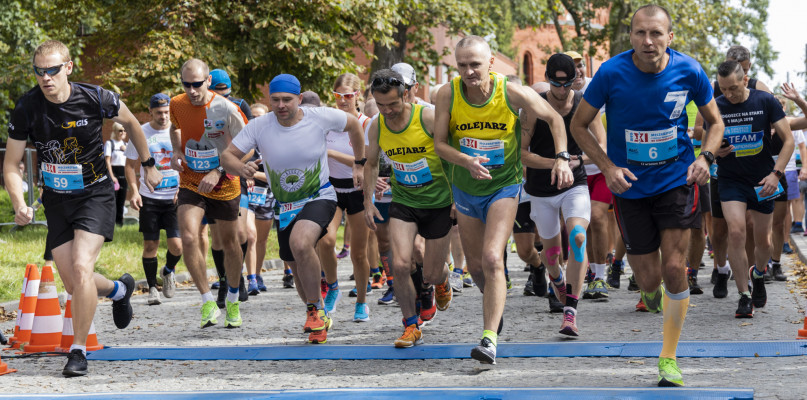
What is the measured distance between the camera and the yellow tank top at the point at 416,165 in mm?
7121

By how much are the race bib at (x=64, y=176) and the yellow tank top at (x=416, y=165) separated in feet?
7.12

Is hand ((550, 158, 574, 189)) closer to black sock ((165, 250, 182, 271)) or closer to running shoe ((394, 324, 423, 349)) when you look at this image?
running shoe ((394, 324, 423, 349))

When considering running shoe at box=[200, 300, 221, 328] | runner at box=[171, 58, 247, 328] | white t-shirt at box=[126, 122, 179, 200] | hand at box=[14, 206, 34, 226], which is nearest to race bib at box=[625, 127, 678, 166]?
hand at box=[14, 206, 34, 226]

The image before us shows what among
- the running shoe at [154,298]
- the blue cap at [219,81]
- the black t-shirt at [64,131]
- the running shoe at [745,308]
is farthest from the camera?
the running shoe at [154,298]

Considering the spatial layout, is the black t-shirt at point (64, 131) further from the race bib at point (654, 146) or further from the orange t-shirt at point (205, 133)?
the race bib at point (654, 146)

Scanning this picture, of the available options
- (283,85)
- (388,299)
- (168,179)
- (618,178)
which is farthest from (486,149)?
(168,179)

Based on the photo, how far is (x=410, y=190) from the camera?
7195 millimetres

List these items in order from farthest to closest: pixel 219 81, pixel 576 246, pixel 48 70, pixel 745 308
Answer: pixel 219 81 < pixel 745 308 < pixel 576 246 < pixel 48 70

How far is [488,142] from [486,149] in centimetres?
5

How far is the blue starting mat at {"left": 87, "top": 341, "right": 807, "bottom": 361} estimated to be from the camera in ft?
21.0

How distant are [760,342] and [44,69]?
5.22 m

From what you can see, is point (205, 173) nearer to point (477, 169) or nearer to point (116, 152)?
point (477, 169)

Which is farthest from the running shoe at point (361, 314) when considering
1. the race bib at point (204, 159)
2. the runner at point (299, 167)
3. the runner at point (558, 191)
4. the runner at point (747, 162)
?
the runner at point (747, 162)

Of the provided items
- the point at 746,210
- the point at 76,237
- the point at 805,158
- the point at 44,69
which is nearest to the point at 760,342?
the point at 746,210
